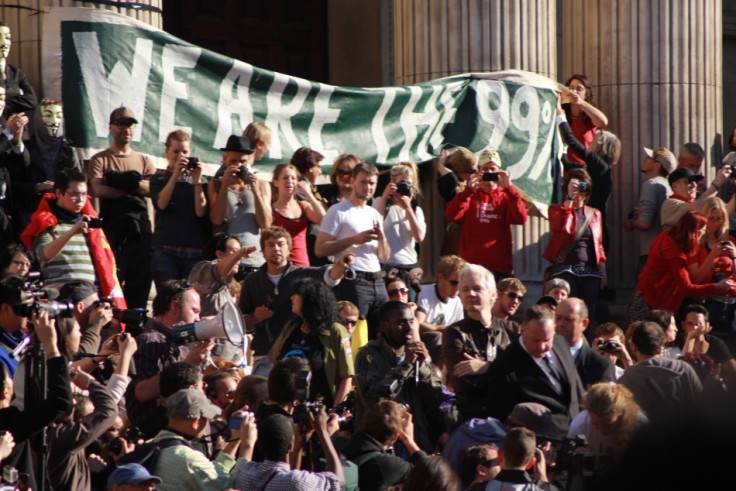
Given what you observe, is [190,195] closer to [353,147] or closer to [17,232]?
[17,232]

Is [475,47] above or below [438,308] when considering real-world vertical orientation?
above

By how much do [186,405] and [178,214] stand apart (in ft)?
12.0

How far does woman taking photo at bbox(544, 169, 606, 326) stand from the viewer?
435 inches

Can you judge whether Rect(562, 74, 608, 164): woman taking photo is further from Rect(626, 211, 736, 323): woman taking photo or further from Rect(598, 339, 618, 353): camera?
Rect(598, 339, 618, 353): camera

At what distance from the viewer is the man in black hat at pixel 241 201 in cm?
938

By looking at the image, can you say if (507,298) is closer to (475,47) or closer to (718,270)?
(718,270)

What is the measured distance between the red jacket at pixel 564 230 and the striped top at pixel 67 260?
172 inches

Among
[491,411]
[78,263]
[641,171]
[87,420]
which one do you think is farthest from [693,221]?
[87,420]

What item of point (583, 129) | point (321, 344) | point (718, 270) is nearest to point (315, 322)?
point (321, 344)

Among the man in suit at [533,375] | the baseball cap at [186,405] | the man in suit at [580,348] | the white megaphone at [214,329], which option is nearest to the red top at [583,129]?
the man in suit at [580,348]

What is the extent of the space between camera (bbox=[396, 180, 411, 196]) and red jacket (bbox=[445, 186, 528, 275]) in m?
0.89

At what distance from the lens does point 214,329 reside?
6.79 meters

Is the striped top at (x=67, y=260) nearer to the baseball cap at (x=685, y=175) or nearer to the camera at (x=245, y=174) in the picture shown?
the camera at (x=245, y=174)

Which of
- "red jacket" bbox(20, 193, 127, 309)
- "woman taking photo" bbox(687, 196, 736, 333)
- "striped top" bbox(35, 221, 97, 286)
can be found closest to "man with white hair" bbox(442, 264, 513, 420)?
"red jacket" bbox(20, 193, 127, 309)
